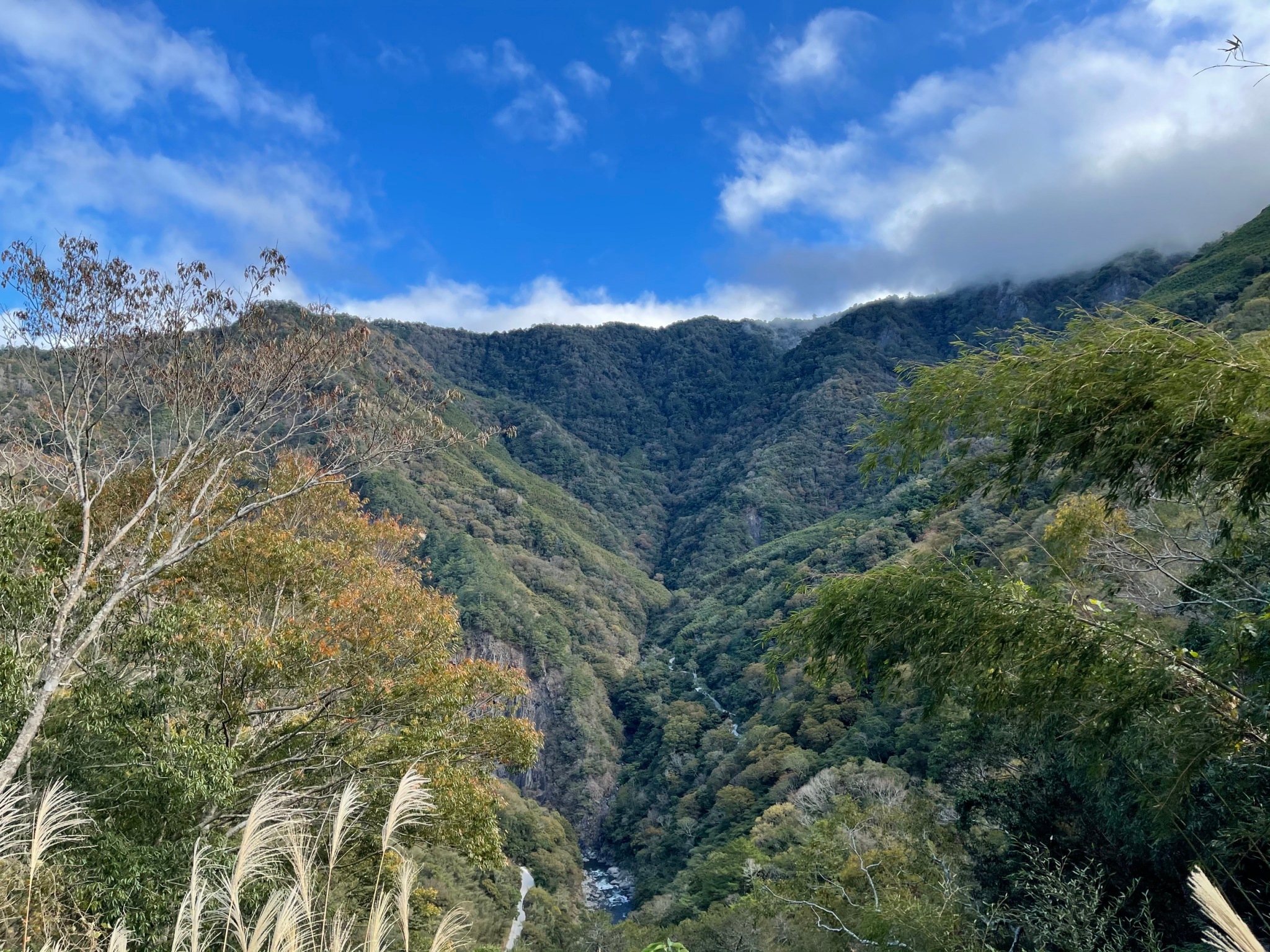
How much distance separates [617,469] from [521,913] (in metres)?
101

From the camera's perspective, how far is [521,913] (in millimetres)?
30156

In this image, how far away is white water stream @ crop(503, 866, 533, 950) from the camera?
26.4 meters

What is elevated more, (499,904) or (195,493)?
(195,493)

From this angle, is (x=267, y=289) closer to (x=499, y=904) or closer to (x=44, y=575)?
(x=44, y=575)

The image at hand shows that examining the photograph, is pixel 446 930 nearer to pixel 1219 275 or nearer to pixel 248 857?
pixel 248 857

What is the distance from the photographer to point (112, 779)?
6566mm

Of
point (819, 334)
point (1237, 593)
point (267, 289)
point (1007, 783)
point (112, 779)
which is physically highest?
point (819, 334)

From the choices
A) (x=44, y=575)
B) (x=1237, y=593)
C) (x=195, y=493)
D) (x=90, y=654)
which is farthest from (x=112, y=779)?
(x=1237, y=593)

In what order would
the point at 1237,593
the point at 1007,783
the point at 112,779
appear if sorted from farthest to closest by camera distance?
the point at 1007,783, the point at 1237,593, the point at 112,779

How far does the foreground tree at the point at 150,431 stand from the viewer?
26.2ft

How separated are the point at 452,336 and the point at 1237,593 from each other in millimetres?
162317

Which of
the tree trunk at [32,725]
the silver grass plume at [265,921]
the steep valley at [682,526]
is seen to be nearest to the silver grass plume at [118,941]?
the silver grass plume at [265,921]

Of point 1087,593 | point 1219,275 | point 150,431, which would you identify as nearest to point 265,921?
point 1087,593

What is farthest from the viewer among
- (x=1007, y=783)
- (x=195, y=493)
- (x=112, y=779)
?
(x=1007, y=783)
